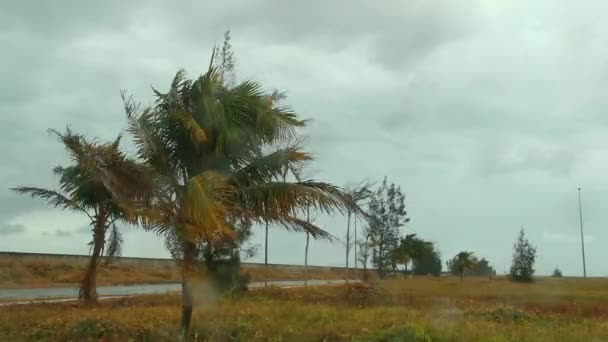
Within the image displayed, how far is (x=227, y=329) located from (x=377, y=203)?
156 feet

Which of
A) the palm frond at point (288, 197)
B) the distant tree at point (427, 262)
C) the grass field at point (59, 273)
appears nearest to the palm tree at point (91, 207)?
the palm frond at point (288, 197)

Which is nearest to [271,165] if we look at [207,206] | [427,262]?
[207,206]

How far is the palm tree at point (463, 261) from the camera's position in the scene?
82.9m

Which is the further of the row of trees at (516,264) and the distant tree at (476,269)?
the distant tree at (476,269)

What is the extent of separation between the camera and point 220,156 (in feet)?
43.8

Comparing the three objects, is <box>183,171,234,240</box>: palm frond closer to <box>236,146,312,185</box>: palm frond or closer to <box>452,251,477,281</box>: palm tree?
<box>236,146,312,185</box>: palm frond

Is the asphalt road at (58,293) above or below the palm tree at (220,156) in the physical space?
below

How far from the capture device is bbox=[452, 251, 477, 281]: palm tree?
272 ft

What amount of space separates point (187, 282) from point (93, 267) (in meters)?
11.8

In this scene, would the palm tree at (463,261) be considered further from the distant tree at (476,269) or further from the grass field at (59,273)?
the grass field at (59,273)

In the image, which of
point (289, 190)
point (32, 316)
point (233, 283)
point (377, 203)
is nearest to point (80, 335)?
point (32, 316)

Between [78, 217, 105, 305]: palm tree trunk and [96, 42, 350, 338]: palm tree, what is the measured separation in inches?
396

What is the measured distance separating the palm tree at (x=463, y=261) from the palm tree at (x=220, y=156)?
236ft

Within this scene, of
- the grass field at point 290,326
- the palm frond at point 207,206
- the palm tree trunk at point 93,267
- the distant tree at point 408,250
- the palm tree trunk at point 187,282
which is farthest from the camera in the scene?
the distant tree at point 408,250
